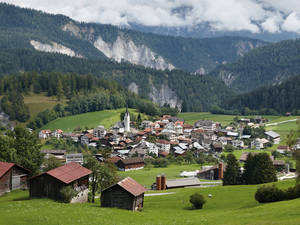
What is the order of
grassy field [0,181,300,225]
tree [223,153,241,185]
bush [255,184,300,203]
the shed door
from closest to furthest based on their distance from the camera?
grassy field [0,181,300,225]
bush [255,184,300,203]
the shed door
tree [223,153,241,185]

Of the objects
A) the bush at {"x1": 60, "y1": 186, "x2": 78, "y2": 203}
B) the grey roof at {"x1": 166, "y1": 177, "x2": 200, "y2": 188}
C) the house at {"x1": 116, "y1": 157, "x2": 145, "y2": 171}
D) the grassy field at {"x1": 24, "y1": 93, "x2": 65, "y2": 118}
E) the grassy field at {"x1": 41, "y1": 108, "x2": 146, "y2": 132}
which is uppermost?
the grassy field at {"x1": 24, "y1": 93, "x2": 65, "y2": 118}

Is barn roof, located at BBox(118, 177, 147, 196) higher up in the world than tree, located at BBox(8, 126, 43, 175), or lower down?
lower down

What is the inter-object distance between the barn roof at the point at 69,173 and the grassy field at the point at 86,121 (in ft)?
360

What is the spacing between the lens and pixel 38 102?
18150cm

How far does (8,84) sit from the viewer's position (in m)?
193

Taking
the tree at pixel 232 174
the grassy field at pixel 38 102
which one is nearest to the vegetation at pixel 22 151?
the tree at pixel 232 174

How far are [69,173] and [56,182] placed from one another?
2.38 metres

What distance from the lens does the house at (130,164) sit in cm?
10407

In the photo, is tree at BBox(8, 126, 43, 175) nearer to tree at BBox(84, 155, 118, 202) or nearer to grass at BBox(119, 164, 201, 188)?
tree at BBox(84, 155, 118, 202)

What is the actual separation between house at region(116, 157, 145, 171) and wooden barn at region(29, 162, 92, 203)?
6092 cm

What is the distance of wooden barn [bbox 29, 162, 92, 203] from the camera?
39594 millimetres

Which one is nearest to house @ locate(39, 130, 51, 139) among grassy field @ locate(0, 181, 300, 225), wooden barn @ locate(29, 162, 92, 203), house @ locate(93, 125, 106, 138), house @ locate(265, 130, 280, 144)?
house @ locate(93, 125, 106, 138)

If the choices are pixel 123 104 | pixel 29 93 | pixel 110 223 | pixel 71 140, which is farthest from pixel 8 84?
pixel 110 223

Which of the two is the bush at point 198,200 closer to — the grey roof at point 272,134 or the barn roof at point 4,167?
the barn roof at point 4,167
